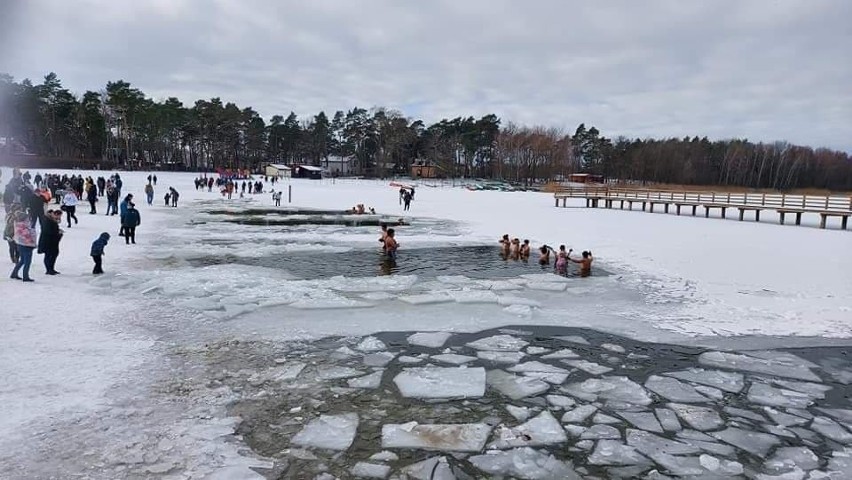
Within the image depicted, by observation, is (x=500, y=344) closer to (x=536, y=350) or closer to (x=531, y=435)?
(x=536, y=350)

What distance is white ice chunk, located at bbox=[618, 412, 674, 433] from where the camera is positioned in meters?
4.85

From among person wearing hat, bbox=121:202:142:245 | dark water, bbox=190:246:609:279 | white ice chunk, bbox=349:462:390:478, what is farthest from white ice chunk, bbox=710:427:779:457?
person wearing hat, bbox=121:202:142:245

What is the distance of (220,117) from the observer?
3474 inches

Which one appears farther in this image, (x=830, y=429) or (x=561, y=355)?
(x=561, y=355)

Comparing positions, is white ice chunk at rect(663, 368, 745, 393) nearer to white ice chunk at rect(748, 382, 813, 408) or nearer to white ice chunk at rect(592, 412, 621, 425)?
white ice chunk at rect(748, 382, 813, 408)

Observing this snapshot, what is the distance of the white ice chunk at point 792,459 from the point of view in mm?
4207

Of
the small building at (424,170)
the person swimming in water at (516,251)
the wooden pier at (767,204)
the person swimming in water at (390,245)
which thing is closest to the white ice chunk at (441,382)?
the person swimming in water at (390,245)

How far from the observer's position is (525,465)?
13.6 feet

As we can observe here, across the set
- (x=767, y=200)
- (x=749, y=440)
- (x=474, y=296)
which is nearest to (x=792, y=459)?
(x=749, y=440)

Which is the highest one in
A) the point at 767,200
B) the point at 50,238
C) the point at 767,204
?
the point at 767,200

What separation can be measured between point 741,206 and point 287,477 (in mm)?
33070

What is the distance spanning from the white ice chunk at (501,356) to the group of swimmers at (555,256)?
20.2 feet

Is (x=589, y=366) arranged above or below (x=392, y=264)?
below

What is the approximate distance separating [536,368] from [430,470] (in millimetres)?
2676
